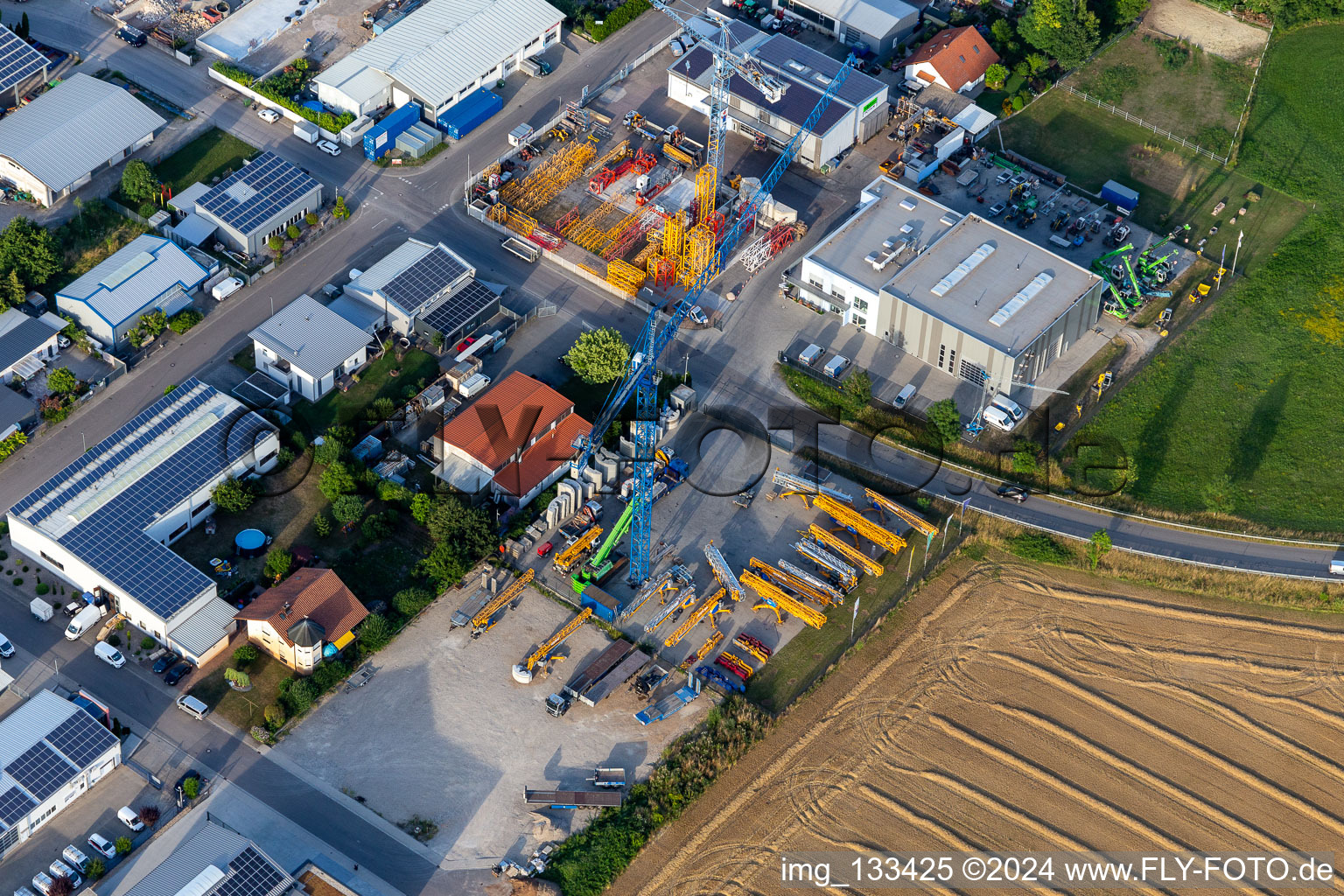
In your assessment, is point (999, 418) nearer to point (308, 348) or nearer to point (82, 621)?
point (308, 348)

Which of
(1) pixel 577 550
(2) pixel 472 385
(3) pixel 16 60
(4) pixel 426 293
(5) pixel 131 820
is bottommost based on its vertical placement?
(5) pixel 131 820

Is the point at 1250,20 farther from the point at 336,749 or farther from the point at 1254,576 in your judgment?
the point at 336,749

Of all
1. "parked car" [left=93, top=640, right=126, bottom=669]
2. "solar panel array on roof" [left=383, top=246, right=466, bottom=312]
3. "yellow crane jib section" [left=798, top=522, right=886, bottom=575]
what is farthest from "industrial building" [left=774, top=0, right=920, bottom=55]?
"parked car" [left=93, top=640, right=126, bottom=669]

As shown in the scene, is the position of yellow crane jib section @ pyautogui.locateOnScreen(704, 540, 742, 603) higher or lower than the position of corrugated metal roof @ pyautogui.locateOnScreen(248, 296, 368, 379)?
lower

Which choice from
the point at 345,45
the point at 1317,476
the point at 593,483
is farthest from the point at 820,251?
the point at 345,45

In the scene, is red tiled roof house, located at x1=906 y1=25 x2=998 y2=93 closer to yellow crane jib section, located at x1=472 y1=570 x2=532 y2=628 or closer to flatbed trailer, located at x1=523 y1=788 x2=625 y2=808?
yellow crane jib section, located at x1=472 y1=570 x2=532 y2=628

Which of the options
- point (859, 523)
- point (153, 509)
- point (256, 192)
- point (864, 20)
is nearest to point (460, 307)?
point (256, 192)
